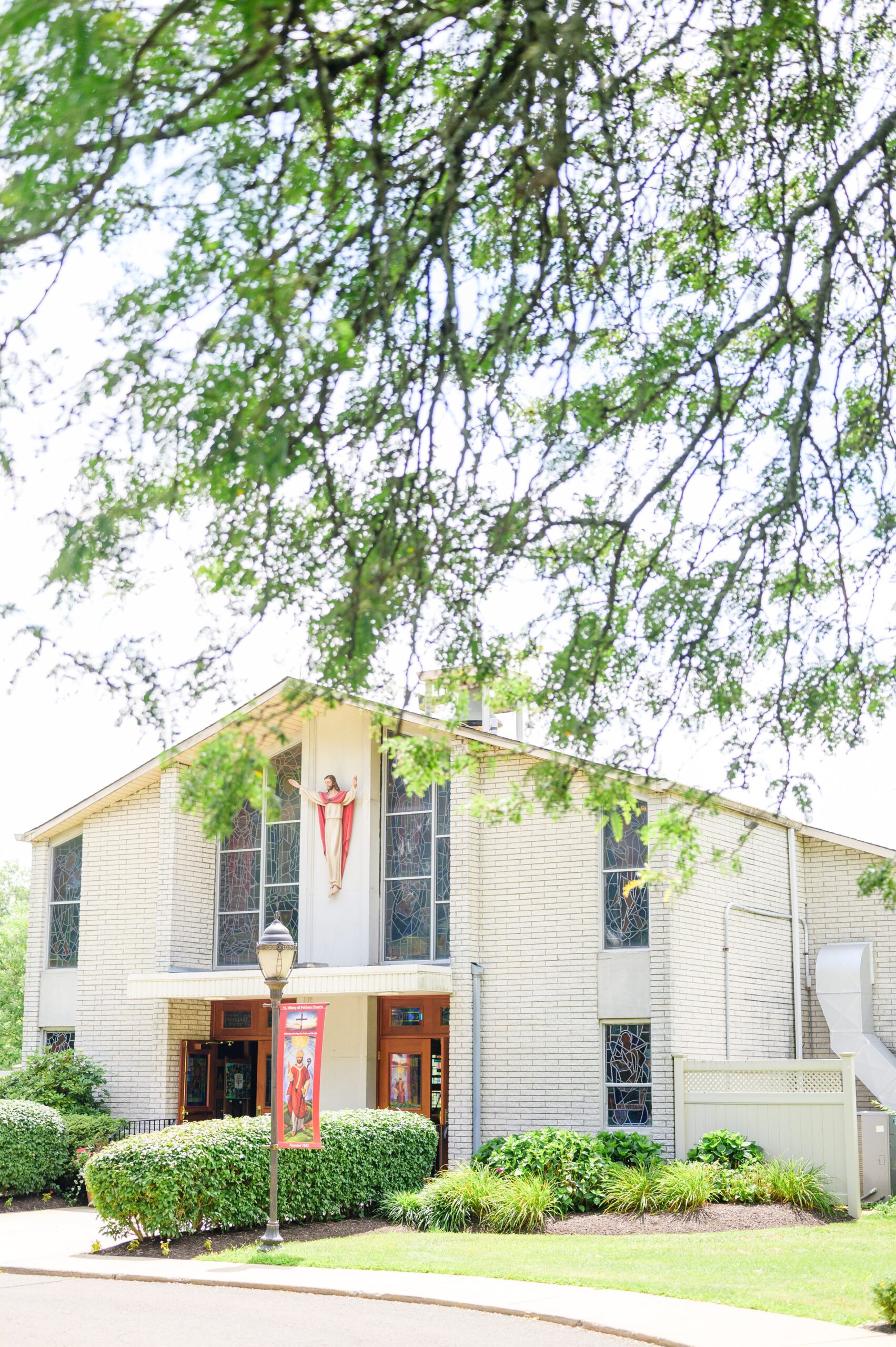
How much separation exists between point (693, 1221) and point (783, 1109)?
281 centimetres

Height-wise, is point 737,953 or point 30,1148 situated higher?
point 737,953

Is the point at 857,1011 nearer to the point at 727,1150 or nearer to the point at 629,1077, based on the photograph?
the point at 629,1077

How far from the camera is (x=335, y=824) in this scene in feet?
75.6

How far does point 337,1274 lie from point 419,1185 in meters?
5.59

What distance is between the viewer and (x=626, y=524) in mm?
7617

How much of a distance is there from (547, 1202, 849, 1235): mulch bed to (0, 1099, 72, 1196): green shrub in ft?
26.3

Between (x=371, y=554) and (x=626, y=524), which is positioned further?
(x=626, y=524)

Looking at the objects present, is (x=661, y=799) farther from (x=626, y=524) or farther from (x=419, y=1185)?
(x=626, y=524)

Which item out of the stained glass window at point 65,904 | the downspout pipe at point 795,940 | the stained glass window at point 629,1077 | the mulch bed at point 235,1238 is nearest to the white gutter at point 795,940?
the downspout pipe at point 795,940

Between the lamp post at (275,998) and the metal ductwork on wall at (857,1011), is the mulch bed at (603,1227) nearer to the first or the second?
the lamp post at (275,998)

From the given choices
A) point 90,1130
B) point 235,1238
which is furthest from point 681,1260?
point 90,1130

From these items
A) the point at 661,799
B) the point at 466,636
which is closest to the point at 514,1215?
the point at 661,799

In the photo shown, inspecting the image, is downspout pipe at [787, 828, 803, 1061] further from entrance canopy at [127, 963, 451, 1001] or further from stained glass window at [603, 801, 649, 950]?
entrance canopy at [127, 963, 451, 1001]

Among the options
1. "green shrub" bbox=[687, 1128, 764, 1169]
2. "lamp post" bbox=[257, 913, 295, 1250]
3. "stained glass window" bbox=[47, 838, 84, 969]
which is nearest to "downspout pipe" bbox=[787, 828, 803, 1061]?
"green shrub" bbox=[687, 1128, 764, 1169]
